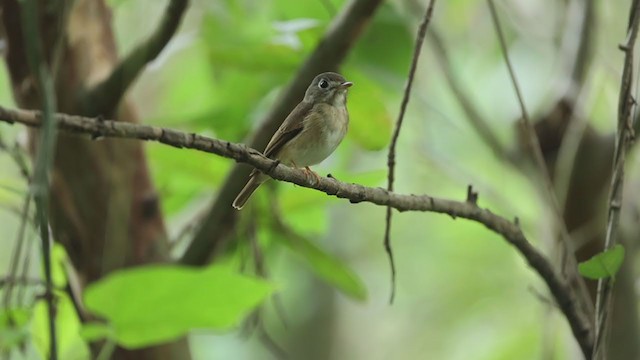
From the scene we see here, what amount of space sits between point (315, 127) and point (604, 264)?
80 cm

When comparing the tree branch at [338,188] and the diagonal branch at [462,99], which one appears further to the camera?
the diagonal branch at [462,99]

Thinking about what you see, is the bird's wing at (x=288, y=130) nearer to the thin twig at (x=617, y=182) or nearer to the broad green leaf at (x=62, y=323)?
the broad green leaf at (x=62, y=323)

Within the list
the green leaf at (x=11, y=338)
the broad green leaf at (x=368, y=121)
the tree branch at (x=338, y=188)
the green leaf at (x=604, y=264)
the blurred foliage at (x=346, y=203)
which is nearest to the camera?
the tree branch at (x=338, y=188)

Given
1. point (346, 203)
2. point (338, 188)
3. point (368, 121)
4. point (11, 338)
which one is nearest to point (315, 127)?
point (368, 121)

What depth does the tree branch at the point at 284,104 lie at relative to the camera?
69.5 inches

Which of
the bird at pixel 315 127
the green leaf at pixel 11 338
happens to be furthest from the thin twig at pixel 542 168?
the green leaf at pixel 11 338

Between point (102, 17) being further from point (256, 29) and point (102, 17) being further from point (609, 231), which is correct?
point (609, 231)

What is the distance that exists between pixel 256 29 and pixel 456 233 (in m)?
2.28

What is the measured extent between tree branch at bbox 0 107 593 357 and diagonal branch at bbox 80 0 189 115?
1.52 ft

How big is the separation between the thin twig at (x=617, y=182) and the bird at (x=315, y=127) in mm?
653

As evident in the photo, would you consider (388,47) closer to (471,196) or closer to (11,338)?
(471,196)

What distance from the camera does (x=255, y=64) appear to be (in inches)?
81.6

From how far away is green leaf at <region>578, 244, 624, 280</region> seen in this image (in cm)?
118

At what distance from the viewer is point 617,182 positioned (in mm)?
1273
